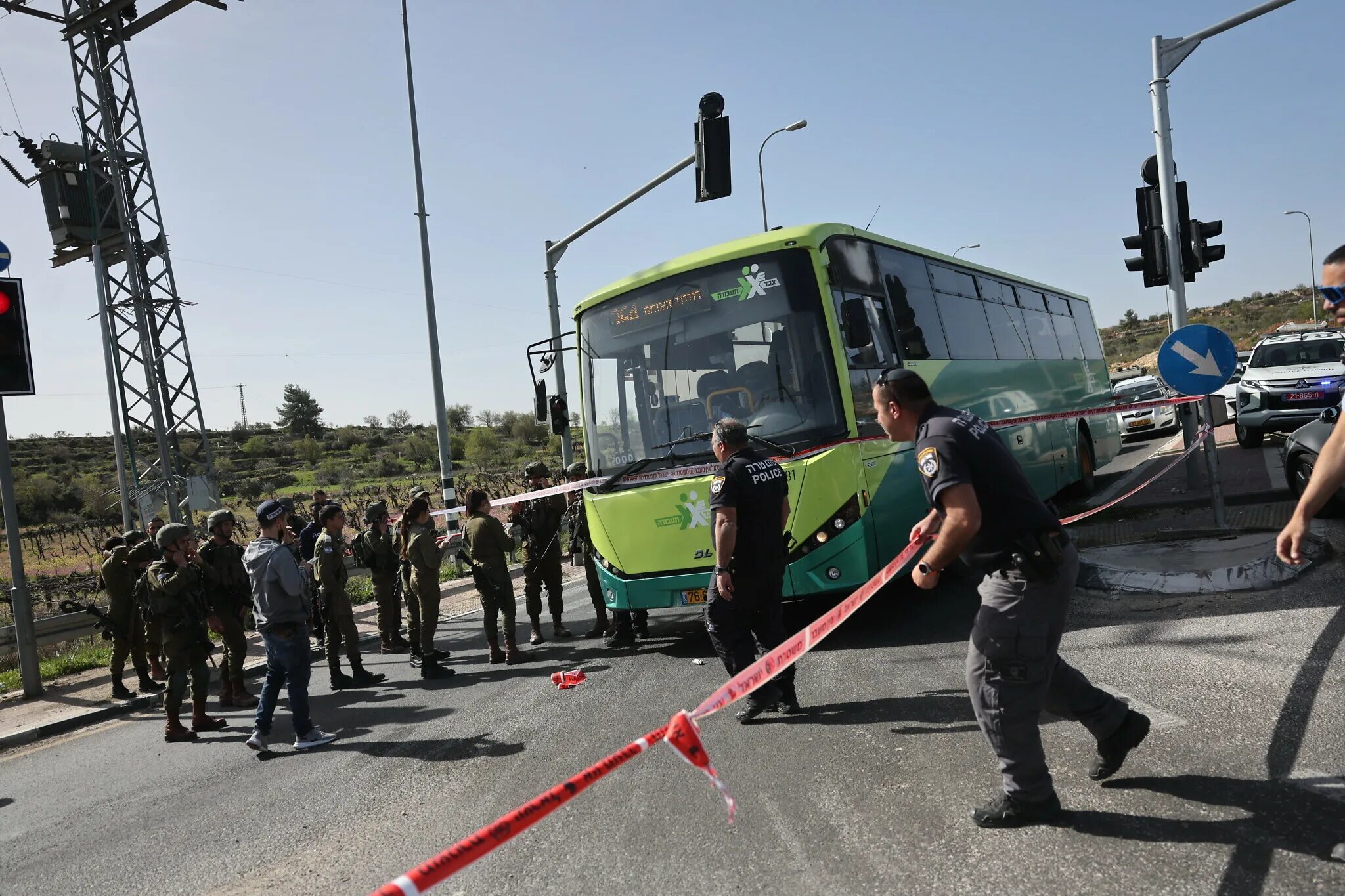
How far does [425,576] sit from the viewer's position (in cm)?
858

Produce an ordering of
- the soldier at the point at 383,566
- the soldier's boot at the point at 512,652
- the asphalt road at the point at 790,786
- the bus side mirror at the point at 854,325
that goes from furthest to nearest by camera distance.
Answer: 1. the soldier at the point at 383,566
2. the soldier's boot at the point at 512,652
3. the bus side mirror at the point at 854,325
4. the asphalt road at the point at 790,786

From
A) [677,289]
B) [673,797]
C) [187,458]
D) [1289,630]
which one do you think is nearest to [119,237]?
[187,458]

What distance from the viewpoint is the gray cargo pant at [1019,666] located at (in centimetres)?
357

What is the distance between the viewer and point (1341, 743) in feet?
13.1

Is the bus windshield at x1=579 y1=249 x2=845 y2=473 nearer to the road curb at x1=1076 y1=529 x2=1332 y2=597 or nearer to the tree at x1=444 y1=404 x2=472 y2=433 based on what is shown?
the road curb at x1=1076 y1=529 x2=1332 y2=597

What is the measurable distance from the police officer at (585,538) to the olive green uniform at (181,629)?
3.35 m

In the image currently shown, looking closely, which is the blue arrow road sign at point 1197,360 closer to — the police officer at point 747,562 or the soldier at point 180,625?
the police officer at point 747,562

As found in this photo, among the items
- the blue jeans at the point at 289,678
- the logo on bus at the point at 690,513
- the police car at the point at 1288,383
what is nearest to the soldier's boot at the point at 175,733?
the blue jeans at the point at 289,678

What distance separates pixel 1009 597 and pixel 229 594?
6.87 meters

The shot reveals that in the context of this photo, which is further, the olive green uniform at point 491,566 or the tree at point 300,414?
the tree at point 300,414

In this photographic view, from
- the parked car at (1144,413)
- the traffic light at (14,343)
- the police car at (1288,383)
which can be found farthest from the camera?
the parked car at (1144,413)

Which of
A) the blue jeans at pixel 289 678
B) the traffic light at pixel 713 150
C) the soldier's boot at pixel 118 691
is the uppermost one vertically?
the traffic light at pixel 713 150

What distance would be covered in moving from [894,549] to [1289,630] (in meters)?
2.80

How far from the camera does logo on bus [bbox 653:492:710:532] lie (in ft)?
Result: 24.7
